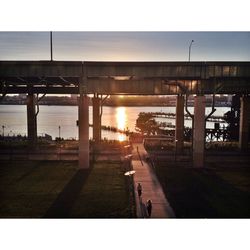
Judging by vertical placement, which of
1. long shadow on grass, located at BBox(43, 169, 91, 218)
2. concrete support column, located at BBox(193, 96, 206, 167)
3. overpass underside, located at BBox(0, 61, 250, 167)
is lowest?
long shadow on grass, located at BBox(43, 169, 91, 218)

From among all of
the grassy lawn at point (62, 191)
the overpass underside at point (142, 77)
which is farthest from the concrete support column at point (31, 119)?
the overpass underside at point (142, 77)

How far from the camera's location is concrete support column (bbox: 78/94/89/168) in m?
28.1

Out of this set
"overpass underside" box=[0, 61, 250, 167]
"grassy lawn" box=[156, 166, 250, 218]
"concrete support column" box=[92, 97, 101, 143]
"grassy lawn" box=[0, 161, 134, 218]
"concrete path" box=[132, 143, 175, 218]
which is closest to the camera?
"concrete path" box=[132, 143, 175, 218]

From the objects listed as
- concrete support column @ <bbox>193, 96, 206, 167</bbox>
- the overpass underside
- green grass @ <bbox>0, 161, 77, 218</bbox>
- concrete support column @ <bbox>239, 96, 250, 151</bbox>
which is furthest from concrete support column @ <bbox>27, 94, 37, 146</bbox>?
concrete support column @ <bbox>239, 96, 250, 151</bbox>

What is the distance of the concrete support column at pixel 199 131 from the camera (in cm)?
2953

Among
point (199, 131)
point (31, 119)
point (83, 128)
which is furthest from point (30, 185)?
point (31, 119)

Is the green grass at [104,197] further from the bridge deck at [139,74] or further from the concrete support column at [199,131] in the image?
the bridge deck at [139,74]

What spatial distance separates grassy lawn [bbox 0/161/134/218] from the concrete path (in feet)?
2.85

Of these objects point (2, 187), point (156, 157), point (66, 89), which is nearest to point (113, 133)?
point (66, 89)

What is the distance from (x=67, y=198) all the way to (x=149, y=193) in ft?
18.9

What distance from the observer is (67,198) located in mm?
19766

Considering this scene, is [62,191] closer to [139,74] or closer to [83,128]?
[83,128]

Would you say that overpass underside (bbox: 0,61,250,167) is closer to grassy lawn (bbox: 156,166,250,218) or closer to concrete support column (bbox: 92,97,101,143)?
grassy lawn (bbox: 156,166,250,218)

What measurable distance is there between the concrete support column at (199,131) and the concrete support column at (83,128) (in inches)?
438
